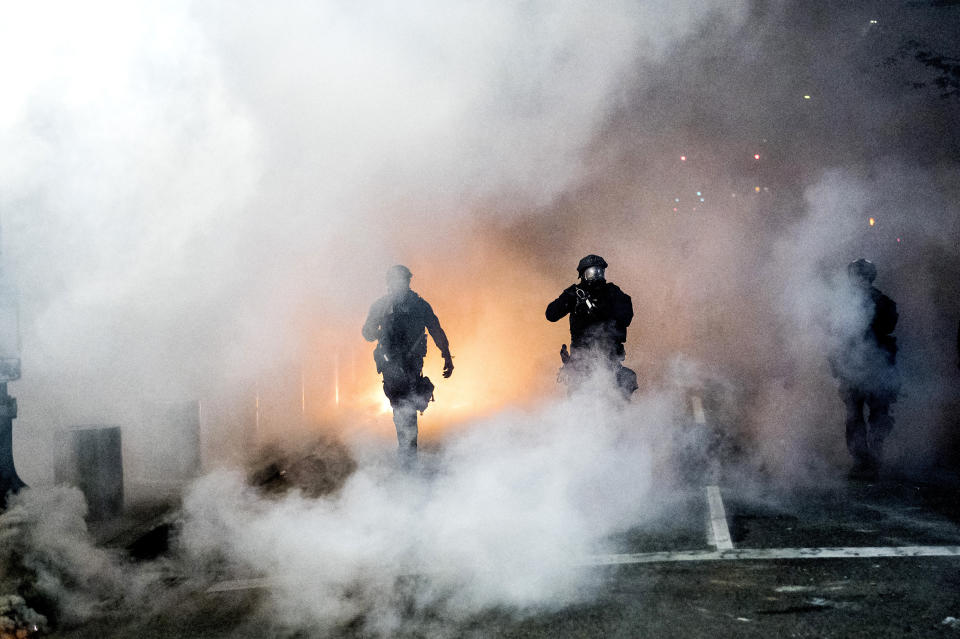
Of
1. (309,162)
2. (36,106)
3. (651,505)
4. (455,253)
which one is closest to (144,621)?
(651,505)

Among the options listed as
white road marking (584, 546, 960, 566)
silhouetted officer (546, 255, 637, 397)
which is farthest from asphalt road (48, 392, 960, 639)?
silhouetted officer (546, 255, 637, 397)

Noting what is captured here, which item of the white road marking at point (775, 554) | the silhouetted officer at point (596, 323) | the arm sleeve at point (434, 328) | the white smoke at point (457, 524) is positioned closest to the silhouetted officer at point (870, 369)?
the white smoke at point (457, 524)

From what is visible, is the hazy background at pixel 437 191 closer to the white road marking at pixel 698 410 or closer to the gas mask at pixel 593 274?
the white road marking at pixel 698 410

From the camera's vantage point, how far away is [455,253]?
13758 mm

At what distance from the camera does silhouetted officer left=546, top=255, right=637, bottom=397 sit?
5.32 metres

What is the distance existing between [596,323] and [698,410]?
3.65 metres

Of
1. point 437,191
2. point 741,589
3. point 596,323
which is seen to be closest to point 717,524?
point 741,589

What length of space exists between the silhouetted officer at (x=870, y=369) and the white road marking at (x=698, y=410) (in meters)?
1.97

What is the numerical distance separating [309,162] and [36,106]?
2.86 meters

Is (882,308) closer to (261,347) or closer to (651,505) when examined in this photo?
(651,505)

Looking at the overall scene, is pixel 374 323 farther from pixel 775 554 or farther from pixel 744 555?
pixel 775 554

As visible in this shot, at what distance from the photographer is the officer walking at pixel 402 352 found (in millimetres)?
5531

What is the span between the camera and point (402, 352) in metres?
5.59

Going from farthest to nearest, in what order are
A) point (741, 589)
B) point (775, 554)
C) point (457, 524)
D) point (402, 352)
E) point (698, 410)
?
point (698, 410)
point (402, 352)
point (457, 524)
point (775, 554)
point (741, 589)
